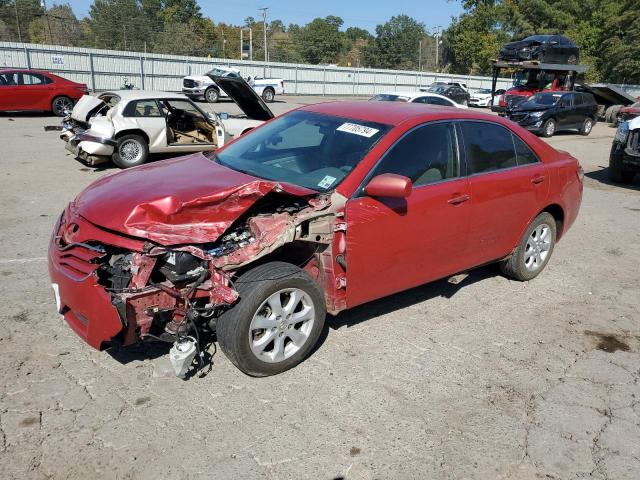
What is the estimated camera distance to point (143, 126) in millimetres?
10289

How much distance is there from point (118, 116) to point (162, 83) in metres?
24.0

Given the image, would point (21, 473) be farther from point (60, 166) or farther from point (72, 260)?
point (60, 166)

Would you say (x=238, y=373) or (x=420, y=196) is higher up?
(x=420, y=196)

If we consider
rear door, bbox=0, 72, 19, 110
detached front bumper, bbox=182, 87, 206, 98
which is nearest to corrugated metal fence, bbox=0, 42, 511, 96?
detached front bumper, bbox=182, 87, 206, 98

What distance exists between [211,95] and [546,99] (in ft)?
50.9

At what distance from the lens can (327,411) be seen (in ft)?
10.8

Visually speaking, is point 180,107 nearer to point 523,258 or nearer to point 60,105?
point 523,258

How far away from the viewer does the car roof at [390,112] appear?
166 inches

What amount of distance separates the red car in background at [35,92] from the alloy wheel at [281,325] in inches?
677

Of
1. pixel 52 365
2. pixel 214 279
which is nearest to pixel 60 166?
pixel 52 365

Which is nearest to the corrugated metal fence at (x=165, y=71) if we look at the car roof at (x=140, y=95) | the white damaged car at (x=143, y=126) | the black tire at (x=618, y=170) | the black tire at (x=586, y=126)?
the white damaged car at (x=143, y=126)

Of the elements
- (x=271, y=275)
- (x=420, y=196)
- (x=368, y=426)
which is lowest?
(x=368, y=426)

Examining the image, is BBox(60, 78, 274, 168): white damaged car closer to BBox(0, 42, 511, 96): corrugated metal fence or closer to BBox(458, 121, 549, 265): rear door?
BBox(458, 121, 549, 265): rear door

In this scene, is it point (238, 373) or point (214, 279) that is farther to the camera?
point (238, 373)
